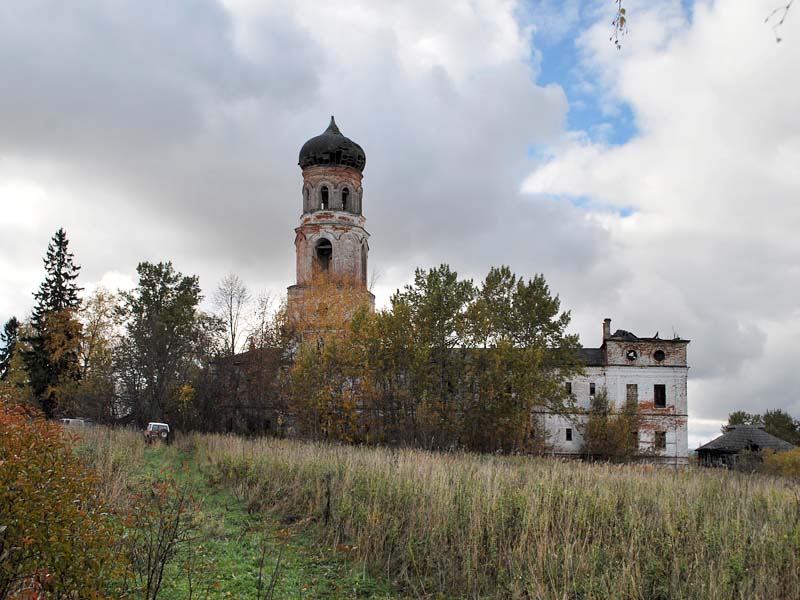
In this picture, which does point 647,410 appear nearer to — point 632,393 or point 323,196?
point 632,393

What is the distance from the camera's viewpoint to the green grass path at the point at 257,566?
7816 mm

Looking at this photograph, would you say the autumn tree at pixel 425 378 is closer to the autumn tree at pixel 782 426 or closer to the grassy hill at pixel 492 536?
the grassy hill at pixel 492 536

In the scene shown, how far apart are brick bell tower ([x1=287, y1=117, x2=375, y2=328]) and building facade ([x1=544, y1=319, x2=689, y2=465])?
42.4 ft

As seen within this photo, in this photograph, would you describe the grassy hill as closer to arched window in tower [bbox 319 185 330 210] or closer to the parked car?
the parked car

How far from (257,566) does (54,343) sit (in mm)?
36377

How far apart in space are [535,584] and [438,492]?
3.32 m

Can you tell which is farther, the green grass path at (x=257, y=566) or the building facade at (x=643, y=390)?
the building facade at (x=643, y=390)

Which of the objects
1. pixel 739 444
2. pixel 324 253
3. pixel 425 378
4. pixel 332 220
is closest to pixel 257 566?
pixel 425 378

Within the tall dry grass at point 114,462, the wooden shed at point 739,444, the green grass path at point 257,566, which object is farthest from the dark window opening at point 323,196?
the green grass path at point 257,566

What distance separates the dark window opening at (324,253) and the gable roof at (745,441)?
24.2 metres

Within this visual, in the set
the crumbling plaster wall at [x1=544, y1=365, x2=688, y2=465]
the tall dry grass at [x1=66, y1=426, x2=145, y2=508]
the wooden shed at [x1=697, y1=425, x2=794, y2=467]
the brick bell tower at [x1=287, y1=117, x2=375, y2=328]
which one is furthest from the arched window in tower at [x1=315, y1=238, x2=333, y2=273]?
the wooden shed at [x1=697, y1=425, x2=794, y2=467]

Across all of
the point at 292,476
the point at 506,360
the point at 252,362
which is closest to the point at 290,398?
the point at 252,362

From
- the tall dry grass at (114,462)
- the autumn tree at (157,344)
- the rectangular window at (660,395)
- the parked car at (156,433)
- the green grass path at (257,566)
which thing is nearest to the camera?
the green grass path at (257,566)

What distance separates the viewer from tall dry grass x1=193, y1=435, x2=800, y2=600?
7062mm
